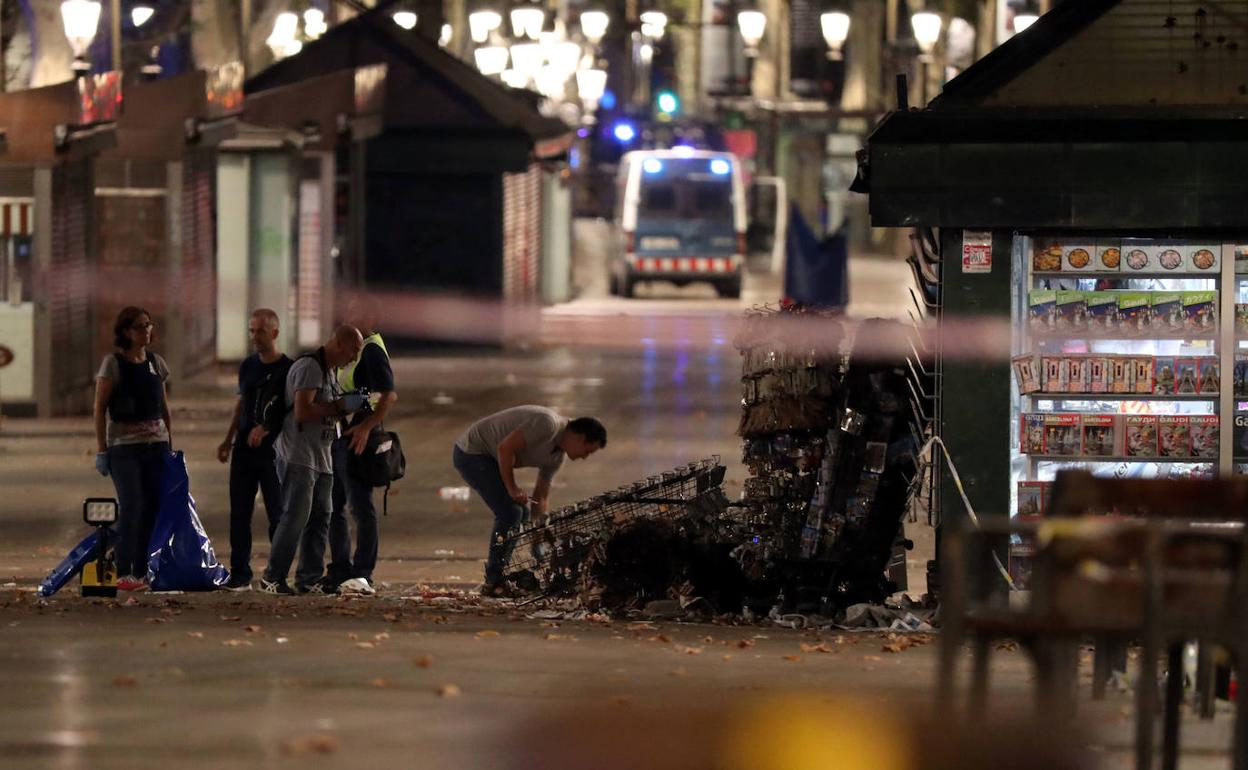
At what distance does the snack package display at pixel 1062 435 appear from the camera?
38.6 ft

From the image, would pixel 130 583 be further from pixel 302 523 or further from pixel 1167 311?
pixel 1167 311

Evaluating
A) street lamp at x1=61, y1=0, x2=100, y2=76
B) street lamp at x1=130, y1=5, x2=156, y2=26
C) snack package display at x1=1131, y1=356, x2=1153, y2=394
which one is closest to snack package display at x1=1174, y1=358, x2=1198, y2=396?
snack package display at x1=1131, y1=356, x2=1153, y2=394

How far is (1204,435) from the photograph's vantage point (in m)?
11.7

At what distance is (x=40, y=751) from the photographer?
294 inches

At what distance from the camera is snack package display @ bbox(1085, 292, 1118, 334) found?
38.6ft

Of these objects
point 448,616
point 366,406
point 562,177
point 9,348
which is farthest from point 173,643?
point 562,177

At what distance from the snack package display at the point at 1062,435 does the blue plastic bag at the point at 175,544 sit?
4.39m

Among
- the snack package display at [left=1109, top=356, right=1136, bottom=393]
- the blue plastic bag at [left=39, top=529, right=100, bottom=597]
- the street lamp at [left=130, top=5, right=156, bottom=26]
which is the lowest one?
the blue plastic bag at [left=39, top=529, right=100, bottom=597]

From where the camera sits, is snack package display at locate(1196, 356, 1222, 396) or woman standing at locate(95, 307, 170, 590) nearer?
snack package display at locate(1196, 356, 1222, 396)

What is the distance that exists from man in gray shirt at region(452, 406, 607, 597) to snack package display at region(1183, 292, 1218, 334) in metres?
3.01

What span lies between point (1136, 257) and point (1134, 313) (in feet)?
0.92

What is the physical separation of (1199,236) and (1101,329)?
0.67m

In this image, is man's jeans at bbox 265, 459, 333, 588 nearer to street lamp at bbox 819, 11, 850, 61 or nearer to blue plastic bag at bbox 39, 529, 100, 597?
blue plastic bag at bbox 39, 529, 100, 597

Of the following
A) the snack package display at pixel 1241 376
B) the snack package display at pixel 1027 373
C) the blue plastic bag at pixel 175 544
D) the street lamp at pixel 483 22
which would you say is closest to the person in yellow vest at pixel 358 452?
the blue plastic bag at pixel 175 544
